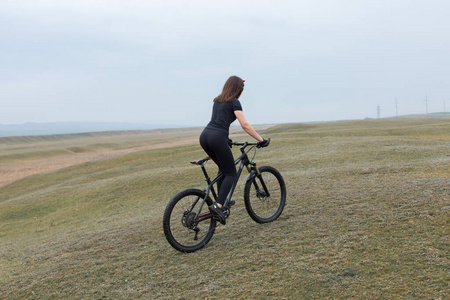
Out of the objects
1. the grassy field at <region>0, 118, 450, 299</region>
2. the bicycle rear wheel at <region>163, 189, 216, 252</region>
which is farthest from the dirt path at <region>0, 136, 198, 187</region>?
the bicycle rear wheel at <region>163, 189, 216, 252</region>

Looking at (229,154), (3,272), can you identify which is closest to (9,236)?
(3,272)

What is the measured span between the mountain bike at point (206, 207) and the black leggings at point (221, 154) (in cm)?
13

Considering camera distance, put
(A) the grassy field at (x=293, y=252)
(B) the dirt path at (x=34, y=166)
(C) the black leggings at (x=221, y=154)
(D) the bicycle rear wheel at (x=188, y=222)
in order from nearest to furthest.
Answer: (A) the grassy field at (x=293, y=252)
(D) the bicycle rear wheel at (x=188, y=222)
(C) the black leggings at (x=221, y=154)
(B) the dirt path at (x=34, y=166)

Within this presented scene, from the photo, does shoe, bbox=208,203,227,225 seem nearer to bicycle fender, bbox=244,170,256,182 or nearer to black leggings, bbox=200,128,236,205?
black leggings, bbox=200,128,236,205

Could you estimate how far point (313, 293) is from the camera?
4.62 metres

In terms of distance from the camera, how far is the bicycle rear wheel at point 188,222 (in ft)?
20.8

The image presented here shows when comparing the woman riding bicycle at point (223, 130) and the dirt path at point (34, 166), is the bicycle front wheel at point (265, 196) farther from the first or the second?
the dirt path at point (34, 166)

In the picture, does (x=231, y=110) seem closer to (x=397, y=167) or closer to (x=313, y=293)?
(x=313, y=293)

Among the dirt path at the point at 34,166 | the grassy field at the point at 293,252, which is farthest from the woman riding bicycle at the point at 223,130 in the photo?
the dirt path at the point at 34,166

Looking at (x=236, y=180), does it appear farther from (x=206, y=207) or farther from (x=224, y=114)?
(x=224, y=114)

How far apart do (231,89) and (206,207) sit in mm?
2283

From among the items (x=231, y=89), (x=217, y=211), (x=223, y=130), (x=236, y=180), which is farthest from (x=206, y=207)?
(x=231, y=89)

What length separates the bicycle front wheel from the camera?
296 inches

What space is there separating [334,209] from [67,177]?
24.9 meters
